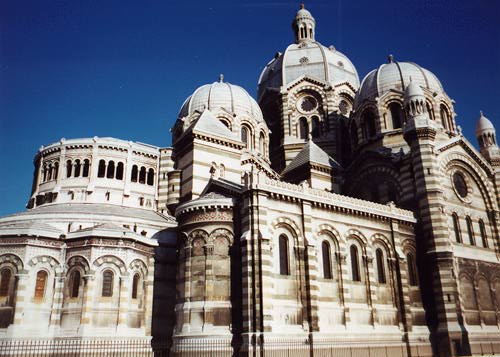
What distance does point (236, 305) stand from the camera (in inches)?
956

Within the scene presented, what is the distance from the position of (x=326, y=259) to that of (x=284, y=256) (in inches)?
131

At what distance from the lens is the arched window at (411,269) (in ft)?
101

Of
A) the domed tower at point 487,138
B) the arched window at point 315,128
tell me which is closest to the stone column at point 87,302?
the arched window at point 315,128

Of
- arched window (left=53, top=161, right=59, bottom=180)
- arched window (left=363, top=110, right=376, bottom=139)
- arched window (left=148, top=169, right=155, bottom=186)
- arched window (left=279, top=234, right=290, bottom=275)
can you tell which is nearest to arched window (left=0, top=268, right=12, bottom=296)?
arched window (left=53, top=161, right=59, bottom=180)

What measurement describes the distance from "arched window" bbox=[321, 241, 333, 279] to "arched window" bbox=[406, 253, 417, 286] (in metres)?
6.93

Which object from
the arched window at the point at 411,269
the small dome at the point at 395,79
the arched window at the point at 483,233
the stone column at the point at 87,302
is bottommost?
the stone column at the point at 87,302

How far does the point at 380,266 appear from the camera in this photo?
97.5 feet

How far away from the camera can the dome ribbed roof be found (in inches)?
1875

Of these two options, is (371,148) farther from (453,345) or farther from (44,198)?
(44,198)

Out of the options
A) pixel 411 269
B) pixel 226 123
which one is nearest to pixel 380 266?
pixel 411 269

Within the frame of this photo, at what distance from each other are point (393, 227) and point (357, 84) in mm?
23845

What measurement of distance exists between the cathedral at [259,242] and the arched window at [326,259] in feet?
0.39

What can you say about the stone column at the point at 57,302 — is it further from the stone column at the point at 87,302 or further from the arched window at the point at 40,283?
the stone column at the point at 87,302

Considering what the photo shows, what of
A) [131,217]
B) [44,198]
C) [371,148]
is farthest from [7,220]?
[371,148]
